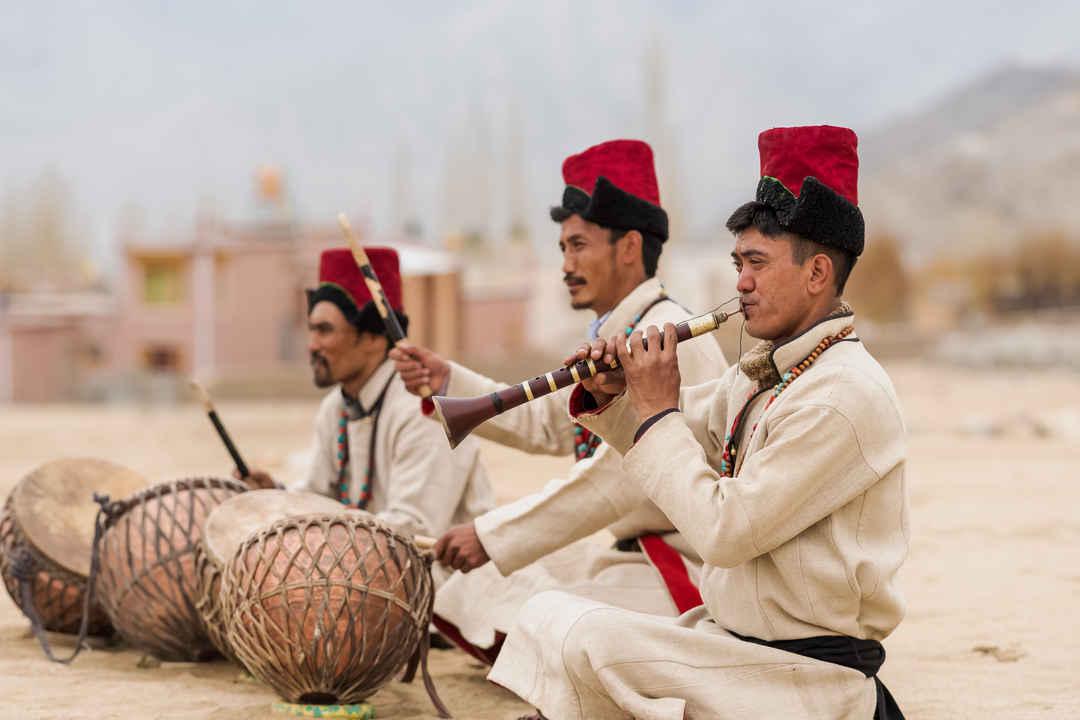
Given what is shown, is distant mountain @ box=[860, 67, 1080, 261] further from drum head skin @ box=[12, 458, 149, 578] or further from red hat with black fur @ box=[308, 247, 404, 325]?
drum head skin @ box=[12, 458, 149, 578]

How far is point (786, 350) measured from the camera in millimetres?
2861

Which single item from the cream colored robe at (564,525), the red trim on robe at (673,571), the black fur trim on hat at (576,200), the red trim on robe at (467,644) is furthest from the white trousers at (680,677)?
the black fur trim on hat at (576,200)

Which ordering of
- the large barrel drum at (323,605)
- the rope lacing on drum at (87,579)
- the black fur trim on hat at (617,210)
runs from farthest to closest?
the rope lacing on drum at (87,579)
the black fur trim on hat at (617,210)
the large barrel drum at (323,605)

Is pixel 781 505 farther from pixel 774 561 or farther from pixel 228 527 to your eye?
pixel 228 527

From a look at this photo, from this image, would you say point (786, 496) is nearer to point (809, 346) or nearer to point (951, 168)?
point (809, 346)

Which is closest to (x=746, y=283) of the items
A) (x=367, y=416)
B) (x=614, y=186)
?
(x=614, y=186)

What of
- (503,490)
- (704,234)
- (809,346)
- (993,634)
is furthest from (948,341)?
(704,234)

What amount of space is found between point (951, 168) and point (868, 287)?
188 ft

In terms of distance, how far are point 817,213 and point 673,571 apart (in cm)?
136

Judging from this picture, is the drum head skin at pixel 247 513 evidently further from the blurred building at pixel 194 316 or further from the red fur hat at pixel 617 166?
the blurred building at pixel 194 316

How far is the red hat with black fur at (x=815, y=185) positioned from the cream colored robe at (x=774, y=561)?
0.73 feet

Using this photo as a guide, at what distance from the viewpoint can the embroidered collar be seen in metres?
2.83

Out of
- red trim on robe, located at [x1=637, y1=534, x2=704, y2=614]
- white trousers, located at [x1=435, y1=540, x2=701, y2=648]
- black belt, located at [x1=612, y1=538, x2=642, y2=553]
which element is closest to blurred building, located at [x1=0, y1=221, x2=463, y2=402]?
white trousers, located at [x1=435, y1=540, x2=701, y2=648]

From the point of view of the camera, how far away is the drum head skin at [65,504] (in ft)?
14.6
